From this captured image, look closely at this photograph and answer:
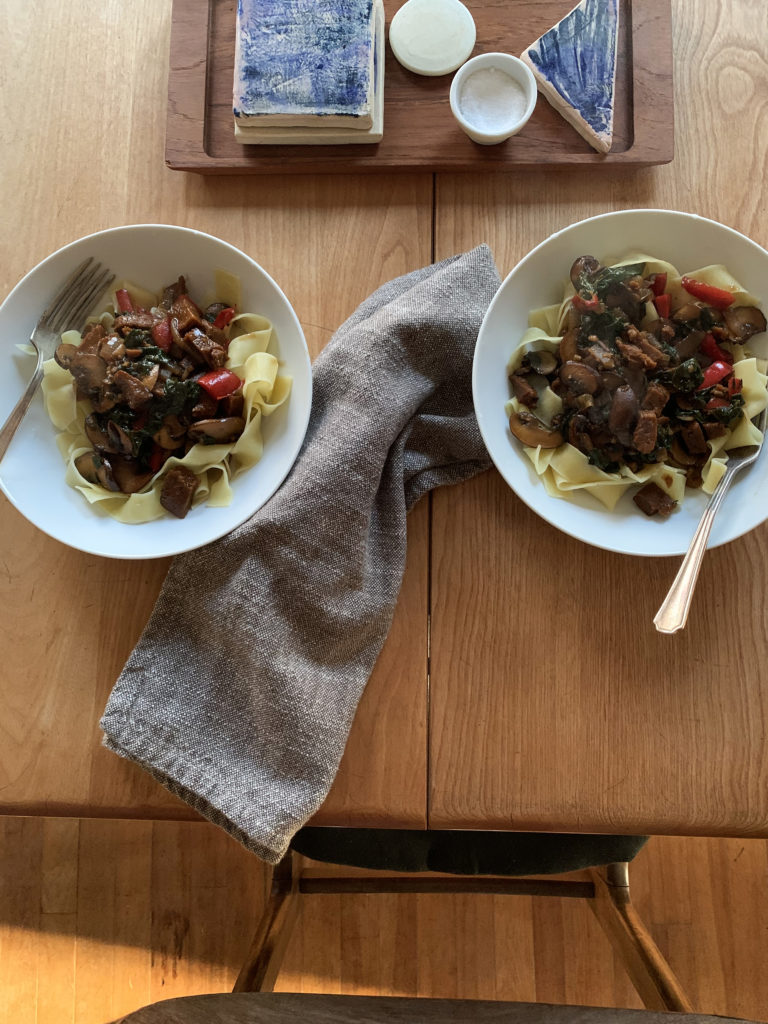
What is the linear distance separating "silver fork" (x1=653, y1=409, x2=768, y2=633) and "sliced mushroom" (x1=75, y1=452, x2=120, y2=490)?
829 millimetres

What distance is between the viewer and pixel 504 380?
49.0 inches

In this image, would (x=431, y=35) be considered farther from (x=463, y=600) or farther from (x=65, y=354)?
(x=463, y=600)

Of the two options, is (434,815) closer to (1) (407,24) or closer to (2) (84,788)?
(2) (84,788)

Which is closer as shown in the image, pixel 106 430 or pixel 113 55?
pixel 106 430

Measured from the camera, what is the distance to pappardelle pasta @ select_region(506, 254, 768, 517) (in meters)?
1.20

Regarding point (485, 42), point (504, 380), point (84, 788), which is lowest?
point (84, 788)

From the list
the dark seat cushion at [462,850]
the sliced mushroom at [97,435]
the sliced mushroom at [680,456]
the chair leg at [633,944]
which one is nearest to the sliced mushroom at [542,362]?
the sliced mushroom at [680,456]

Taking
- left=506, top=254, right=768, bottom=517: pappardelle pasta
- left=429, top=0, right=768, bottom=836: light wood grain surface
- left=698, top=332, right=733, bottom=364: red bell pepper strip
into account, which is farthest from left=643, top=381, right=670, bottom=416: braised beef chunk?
left=429, top=0, right=768, bottom=836: light wood grain surface

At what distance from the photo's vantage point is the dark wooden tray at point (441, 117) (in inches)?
53.8

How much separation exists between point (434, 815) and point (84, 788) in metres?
0.55

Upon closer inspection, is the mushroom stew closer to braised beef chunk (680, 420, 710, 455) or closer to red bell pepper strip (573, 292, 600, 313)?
red bell pepper strip (573, 292, 600, 313)

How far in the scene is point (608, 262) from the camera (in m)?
1.24

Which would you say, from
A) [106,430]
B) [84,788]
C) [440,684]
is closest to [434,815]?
[440,684]

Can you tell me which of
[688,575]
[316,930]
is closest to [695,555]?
[688,575]
